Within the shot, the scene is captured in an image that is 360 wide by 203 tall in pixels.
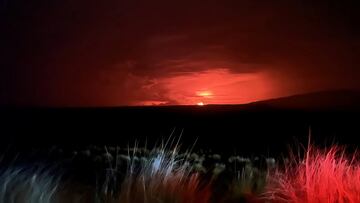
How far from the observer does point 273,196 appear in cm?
873

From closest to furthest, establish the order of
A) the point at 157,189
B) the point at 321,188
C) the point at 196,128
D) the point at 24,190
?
the point at 24,190, the point at 321,188, the point at 157,189, the point at 196,128

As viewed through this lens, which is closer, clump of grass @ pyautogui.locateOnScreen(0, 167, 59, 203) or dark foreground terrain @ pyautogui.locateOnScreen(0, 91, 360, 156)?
clump of grass @ pyautogui.locateOnScreen(0, 167, 59, 203)

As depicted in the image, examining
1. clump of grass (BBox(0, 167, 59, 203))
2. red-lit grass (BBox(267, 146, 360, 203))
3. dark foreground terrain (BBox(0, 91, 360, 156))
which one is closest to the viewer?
clump of grass (BBox(0, 167, 59, 203))

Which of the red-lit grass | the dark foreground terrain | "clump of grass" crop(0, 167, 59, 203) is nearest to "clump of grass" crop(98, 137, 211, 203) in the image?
"clump of grass" crop(0, 167, 59, 203)

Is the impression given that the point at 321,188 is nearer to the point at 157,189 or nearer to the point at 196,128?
the point at 157,189

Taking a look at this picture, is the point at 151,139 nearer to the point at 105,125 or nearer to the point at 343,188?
the point at 105,125

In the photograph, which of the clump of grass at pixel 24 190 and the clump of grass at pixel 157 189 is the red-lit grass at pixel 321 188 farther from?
the clump of grass at pixel 24 190

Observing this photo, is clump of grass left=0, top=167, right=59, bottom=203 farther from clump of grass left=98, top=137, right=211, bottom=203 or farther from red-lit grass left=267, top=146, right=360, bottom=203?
red-lit grass left=267, top=146, right=360, bottom=203

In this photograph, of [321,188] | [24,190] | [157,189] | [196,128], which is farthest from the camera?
[196,128]

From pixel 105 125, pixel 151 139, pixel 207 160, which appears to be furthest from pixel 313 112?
pixel 207 160

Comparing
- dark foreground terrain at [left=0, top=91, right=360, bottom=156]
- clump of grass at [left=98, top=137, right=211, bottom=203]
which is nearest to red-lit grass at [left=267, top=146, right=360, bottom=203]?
clump of grass at [left=98, top=137, right=211, bottom=203]

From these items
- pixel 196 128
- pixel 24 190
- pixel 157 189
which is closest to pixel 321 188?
pixel 157 189

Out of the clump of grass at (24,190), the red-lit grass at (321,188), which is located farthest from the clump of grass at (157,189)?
the red-lit grass at (321,188)

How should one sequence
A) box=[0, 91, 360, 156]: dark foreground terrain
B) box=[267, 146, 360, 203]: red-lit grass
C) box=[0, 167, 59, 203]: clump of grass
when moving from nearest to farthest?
box=[0, 167, 59, 203]: clump of grass → box=[267, 146, 360, 203]: red-lit grass → box=[0, 91, 360, 156]: dark foreground terrain
